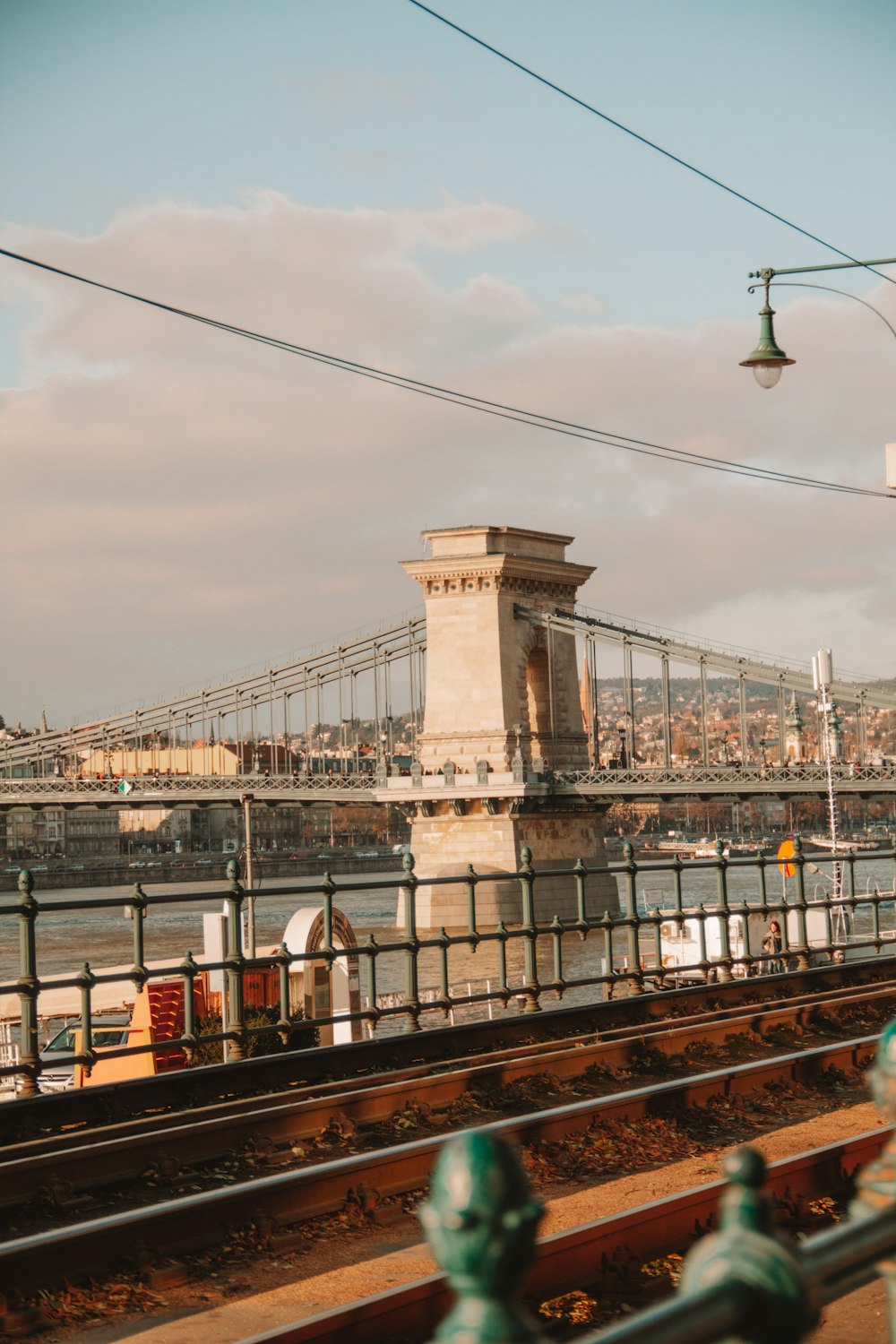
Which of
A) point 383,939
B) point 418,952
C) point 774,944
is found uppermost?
point 418,952


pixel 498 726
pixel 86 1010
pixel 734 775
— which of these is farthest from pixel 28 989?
pixel 498 726

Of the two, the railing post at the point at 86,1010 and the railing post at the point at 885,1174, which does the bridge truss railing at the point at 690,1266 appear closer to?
the railing post at the point at 885,1174

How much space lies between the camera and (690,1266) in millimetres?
1908

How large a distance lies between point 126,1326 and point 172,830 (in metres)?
136

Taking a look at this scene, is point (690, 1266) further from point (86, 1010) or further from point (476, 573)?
point (476, 573)

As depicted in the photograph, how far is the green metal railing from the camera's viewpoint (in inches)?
66.5

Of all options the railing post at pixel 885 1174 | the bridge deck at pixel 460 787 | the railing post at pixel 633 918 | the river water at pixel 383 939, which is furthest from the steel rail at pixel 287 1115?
the bridge deck at pixel 460 787

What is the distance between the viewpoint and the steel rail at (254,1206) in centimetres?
571

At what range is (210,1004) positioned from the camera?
23.4 meters

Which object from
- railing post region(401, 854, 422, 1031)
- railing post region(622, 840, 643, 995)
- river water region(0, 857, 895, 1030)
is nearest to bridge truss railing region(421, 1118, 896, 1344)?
railing post region(401, 854, 422, 1031)

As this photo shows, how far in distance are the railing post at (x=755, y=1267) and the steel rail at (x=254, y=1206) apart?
4221 mm

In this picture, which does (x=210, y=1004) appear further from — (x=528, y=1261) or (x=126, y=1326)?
(x=528, y=1261)

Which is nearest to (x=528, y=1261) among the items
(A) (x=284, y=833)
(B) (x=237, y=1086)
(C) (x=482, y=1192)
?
(C) (x=482, y=1192)

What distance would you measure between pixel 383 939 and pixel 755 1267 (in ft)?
170
